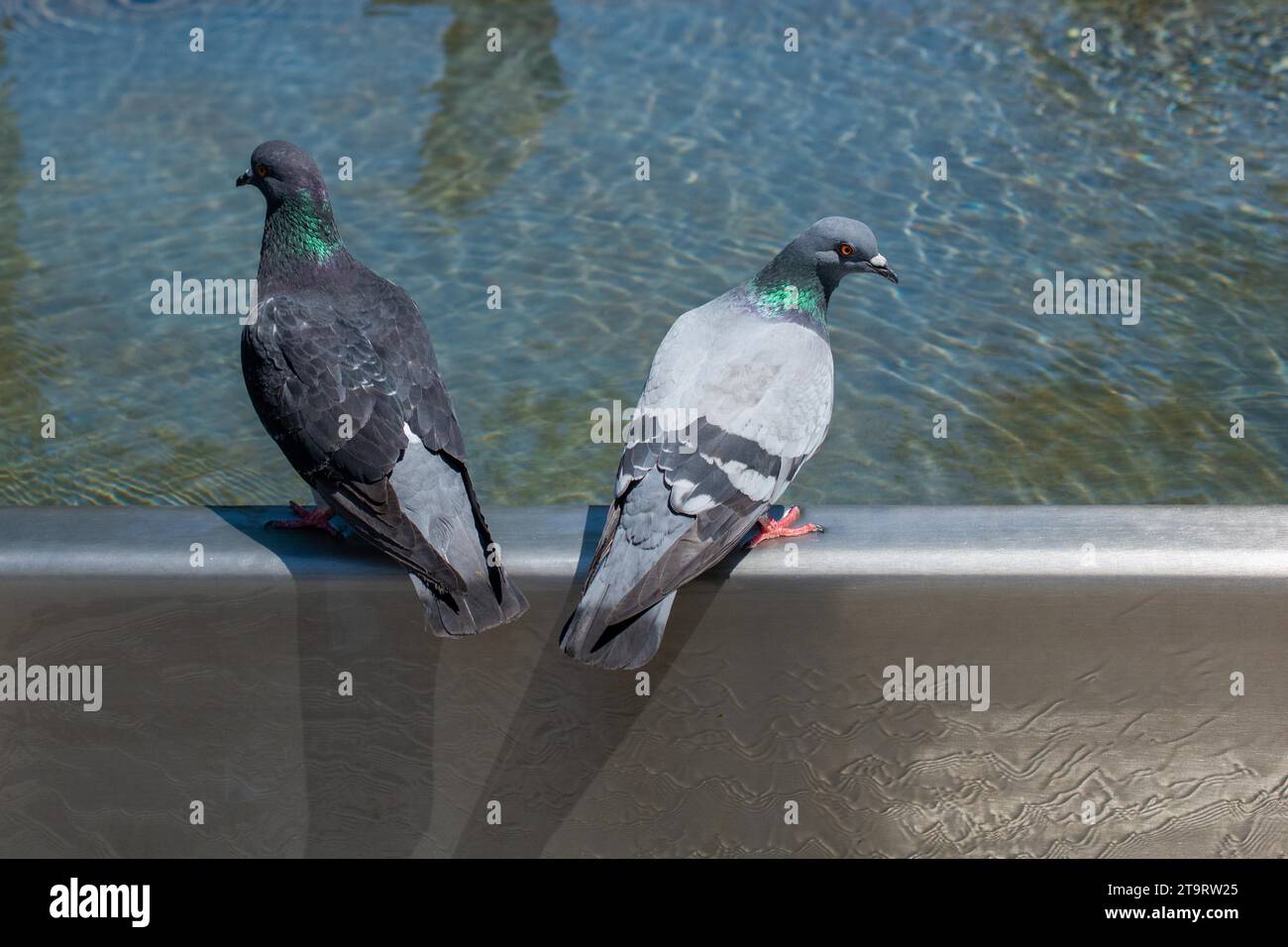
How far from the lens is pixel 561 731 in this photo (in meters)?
2.52

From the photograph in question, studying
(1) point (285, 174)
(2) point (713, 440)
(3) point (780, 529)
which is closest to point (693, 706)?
(3) point (780, 529)

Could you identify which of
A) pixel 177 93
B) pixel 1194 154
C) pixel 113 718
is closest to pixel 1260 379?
pixel 1194 154

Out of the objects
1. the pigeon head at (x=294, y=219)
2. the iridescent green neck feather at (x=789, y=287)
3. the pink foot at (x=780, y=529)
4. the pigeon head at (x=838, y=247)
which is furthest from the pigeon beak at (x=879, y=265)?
the pigeon head at (x=294, y=219)

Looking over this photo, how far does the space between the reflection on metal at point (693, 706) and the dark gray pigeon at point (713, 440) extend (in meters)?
0.12

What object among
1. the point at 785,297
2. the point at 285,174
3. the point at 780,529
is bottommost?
the point at 780,529

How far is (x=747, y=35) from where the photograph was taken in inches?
299

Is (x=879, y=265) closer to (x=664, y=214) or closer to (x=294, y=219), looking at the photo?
(x=294, y=219)

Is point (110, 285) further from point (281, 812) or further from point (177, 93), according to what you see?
point (281, 812)

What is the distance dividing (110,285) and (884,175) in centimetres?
330

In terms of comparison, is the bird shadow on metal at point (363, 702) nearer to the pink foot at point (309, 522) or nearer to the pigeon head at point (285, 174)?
the pink foot at point (309, 522)

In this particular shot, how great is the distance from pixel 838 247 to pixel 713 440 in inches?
33.6

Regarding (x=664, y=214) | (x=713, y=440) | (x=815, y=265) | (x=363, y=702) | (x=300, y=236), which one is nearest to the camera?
(x=363, y=702)

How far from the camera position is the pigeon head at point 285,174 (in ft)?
A: 10.5

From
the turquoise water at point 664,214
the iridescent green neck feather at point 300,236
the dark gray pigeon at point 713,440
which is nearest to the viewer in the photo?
the dark gray pigeon at point 713,440
